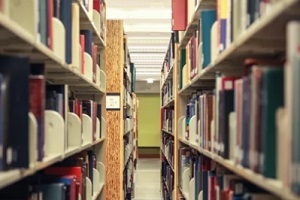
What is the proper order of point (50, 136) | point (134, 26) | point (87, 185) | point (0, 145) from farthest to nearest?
1. point (134, 26)
2. point (87, 185)
3. point (50, 136)
4. point (0, 145)

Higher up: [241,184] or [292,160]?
[292,160]

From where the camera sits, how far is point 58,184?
2.21 metres

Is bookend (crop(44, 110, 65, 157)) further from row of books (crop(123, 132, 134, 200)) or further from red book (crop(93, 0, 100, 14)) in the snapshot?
row of books (crop(123, 132, 134, 200))

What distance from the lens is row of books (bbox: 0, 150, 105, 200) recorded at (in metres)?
1.83

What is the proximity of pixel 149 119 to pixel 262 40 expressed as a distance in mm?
13717

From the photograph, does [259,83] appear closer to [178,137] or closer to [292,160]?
Answer: [292,160]

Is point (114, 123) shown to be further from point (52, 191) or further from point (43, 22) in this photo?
point (43, 22)

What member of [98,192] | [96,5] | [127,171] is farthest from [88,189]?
[127,171]

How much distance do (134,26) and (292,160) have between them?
20.6ft

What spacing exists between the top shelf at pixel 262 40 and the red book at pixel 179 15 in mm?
1312

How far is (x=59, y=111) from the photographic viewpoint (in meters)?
2.25

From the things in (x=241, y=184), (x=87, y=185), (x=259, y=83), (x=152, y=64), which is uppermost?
(x=152, y=64)

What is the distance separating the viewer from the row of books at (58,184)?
1.83m

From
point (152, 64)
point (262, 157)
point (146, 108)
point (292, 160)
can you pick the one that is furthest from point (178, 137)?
point (146, 108)
